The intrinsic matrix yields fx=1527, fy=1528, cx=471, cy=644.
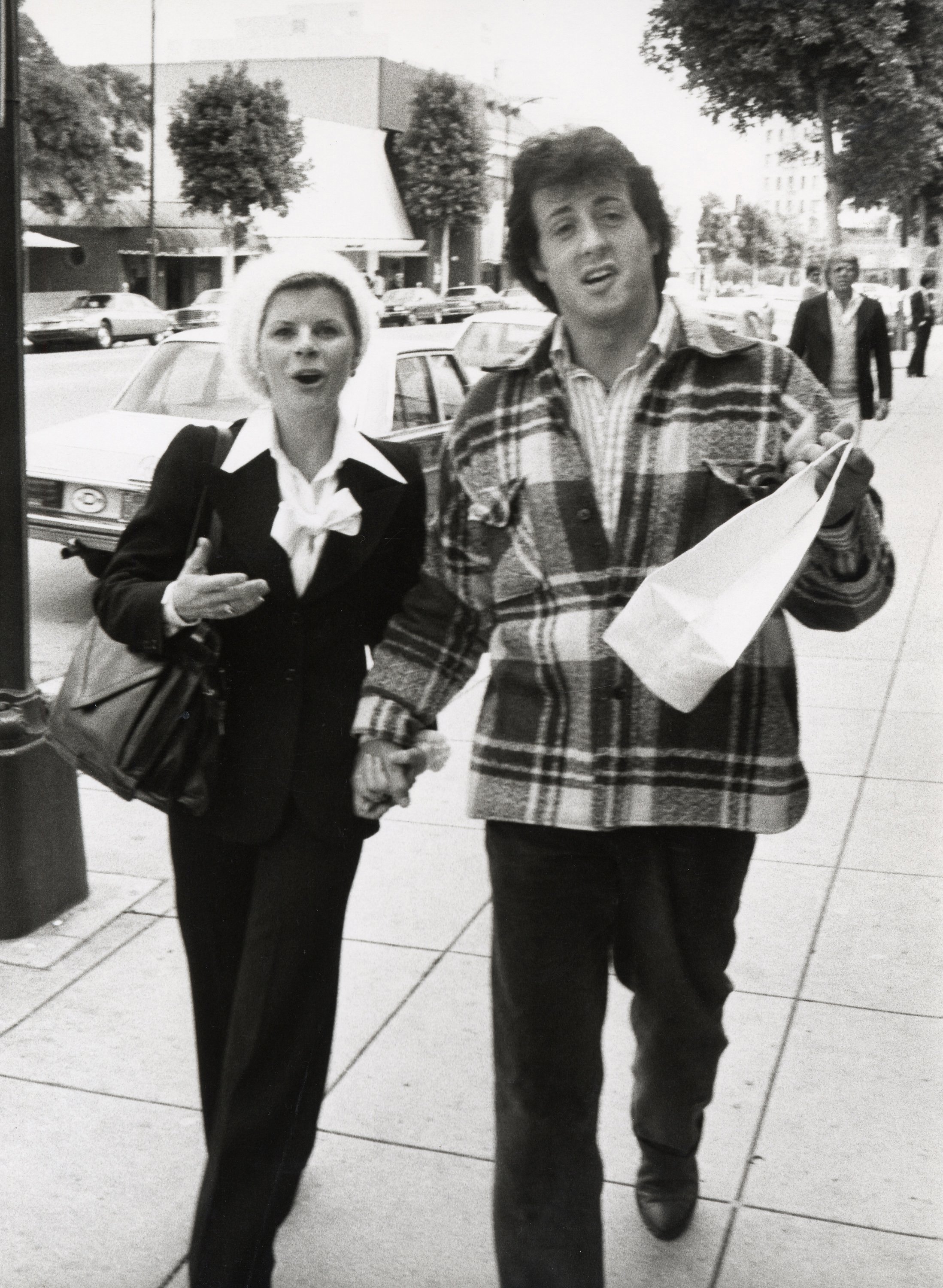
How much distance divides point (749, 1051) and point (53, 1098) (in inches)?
63.0

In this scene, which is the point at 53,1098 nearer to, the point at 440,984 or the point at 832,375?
the point at 440,984

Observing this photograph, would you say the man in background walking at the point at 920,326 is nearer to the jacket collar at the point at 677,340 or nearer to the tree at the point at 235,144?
the jacket collar at the point at 677,340

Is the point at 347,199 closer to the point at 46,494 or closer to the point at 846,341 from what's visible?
the point at 846,341

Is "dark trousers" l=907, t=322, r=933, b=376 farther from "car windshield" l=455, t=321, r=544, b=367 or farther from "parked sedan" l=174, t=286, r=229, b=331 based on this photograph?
"parked sedan" l=174, t=286, r=229, b=331

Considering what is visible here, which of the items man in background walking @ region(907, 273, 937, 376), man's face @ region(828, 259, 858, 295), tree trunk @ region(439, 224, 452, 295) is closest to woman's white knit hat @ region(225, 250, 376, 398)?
man's face @ region(828, 259, 858, 295)

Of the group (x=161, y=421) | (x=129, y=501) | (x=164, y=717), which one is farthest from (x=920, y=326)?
(x=164, y=717)

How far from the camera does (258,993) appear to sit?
2.53 metres

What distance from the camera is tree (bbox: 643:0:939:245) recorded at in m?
19.5

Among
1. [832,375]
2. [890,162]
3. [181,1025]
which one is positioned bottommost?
[181,1025]

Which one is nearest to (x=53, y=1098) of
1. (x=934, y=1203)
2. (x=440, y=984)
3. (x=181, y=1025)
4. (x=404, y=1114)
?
(x=181, y=1025)

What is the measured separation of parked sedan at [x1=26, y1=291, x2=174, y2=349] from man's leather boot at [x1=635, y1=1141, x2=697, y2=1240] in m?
33.2

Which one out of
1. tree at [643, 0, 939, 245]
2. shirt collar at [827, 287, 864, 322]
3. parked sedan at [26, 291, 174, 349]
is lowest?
parked sedan at [26, 291, 174, 349]

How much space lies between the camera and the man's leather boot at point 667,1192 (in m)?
2.86

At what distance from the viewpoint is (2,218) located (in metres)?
4.11
